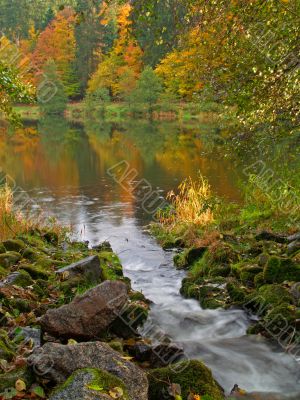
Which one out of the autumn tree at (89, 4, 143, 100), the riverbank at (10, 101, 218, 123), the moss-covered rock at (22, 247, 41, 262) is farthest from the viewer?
the autumn tree at (89, 4, 143, 100)

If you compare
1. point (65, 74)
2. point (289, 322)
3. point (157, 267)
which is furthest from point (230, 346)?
point (65, 74)

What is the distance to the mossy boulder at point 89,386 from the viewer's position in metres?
4.41

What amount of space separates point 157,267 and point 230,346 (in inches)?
206

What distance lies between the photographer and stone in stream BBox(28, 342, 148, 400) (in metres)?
5.09

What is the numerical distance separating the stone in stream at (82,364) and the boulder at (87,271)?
159 inches

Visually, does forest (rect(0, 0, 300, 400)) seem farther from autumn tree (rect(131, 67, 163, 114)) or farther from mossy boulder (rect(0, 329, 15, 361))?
autumn tree (rect(131, 67, 163, 114))

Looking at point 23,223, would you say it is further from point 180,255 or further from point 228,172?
point 228,172

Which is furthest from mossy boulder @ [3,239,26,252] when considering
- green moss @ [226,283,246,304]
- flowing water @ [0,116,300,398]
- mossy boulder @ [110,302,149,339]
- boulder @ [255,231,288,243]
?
boulder @ [255,231,288,243]

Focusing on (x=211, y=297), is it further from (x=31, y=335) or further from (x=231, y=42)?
(x=231, y=42)

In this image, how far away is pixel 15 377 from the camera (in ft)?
16.8

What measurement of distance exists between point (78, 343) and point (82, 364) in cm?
40

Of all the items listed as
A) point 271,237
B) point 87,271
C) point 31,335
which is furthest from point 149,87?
point 31,335

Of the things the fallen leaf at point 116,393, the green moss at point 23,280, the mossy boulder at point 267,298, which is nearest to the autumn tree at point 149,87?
the mossy boulder at point 267,298

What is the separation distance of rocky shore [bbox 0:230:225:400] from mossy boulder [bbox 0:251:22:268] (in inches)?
0.6
